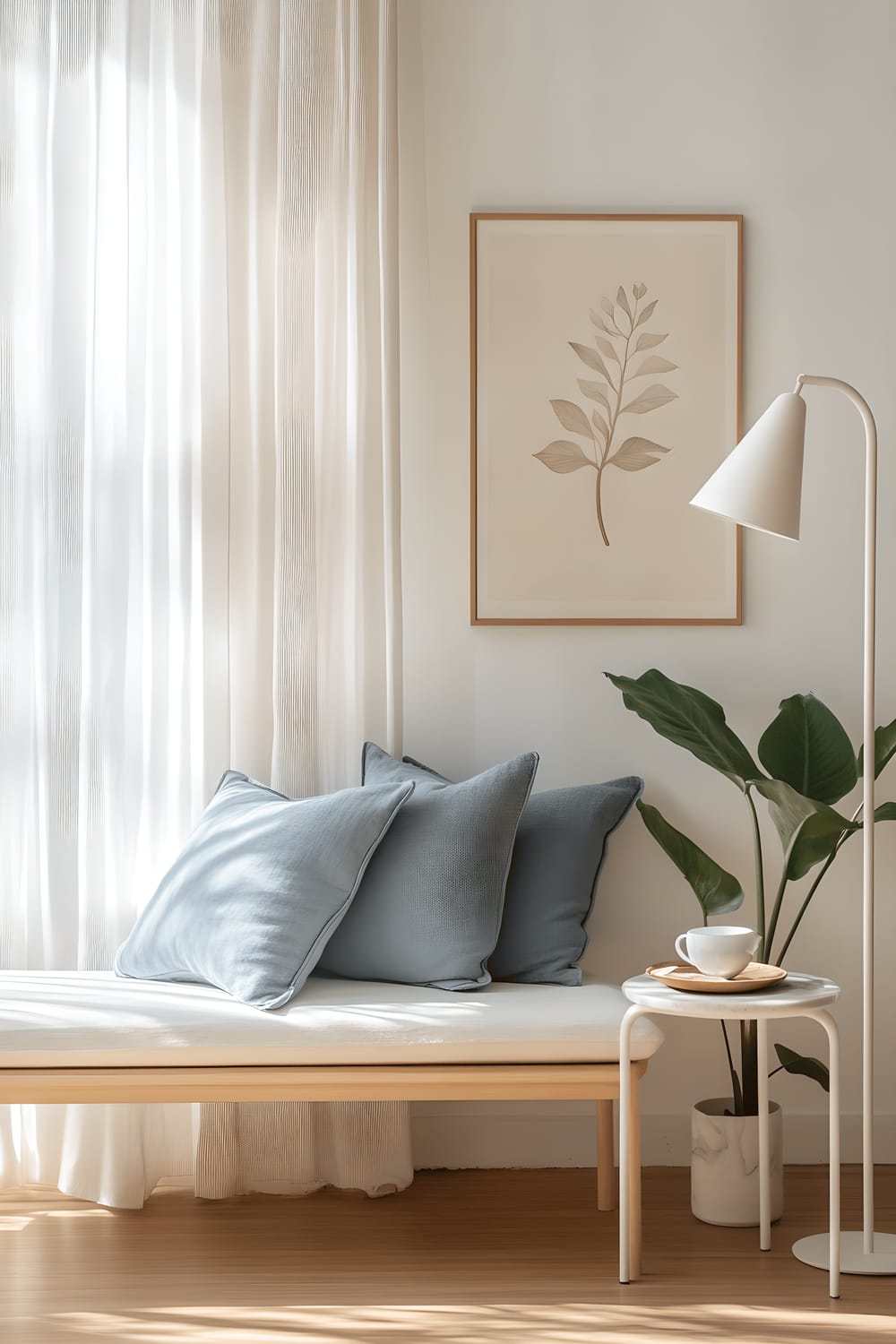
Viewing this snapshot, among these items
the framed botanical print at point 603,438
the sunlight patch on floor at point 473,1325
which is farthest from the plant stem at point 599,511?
the sunlight patch on floor at point 473,1325

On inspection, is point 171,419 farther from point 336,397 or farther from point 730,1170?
point 730,1170

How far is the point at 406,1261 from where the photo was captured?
2293 millimetres

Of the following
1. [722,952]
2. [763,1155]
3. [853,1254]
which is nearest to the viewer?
[722,952]

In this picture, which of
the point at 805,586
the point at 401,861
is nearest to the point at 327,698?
the point at 401,861

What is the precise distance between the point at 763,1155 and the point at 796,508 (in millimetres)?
1250

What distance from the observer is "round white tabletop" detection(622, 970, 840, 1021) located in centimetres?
204

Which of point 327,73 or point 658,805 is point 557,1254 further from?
point 327,73

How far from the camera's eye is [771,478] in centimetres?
220

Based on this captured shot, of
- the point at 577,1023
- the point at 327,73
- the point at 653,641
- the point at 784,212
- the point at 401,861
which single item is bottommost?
the point at 577,1023

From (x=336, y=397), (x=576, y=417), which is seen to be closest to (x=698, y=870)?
(x=576, y=417)

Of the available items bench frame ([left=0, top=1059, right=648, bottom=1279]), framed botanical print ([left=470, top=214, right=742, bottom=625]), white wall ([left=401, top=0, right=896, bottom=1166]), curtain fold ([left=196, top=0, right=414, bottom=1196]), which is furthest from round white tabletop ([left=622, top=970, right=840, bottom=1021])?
framed botanical print ([left=470, top=214, right=742, bottom=625])

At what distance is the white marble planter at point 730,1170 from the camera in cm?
246

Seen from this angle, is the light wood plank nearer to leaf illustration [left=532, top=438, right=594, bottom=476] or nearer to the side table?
the side table

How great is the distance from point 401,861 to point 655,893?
740 millimetres
